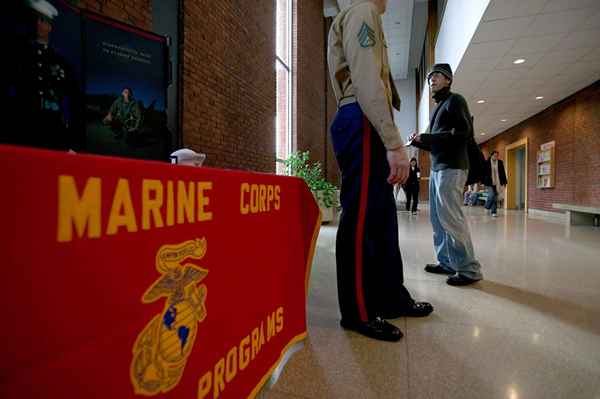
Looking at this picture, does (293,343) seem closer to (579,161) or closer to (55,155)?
(55,155)

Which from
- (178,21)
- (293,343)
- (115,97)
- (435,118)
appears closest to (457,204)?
(435,118)

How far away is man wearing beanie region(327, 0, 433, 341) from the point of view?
119cm

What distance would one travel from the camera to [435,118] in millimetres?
2113

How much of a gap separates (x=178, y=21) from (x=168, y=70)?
235cm

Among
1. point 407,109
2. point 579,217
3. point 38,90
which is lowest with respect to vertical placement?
point 579,217

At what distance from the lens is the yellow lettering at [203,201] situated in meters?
0.62

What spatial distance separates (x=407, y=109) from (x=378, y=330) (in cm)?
1534

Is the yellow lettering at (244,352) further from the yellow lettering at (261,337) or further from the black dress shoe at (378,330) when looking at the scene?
the black dress shoe at (378,330)

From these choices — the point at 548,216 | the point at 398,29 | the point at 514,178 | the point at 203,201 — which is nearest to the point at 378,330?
the point at 203,201

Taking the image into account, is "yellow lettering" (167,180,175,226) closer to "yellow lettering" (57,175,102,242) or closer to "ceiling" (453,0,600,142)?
"yellow lettering" (57,175,102,242)

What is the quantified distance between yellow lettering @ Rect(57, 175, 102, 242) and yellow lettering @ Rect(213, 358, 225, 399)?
42cm

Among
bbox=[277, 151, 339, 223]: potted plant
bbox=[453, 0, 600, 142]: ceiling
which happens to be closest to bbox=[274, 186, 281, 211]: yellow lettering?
bbox=[453, 0, 600, 142]: ceiling

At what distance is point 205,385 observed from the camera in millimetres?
653

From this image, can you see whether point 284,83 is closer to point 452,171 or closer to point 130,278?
point 452,171
